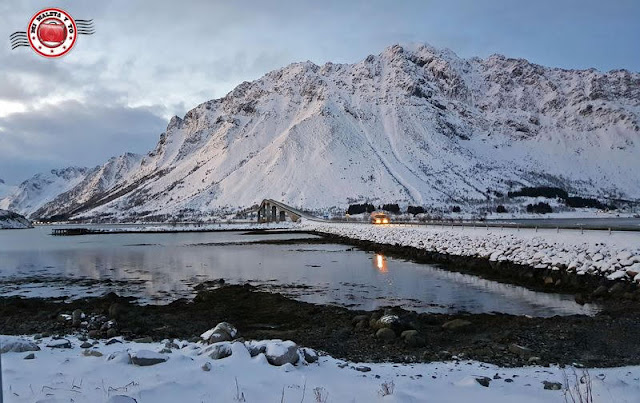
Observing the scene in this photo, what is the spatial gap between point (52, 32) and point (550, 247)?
3024 cm

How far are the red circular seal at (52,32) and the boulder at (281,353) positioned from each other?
6.37 meters

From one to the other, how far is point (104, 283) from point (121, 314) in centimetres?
1579

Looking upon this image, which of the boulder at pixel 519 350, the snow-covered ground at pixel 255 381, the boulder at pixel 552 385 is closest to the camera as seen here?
the snow-covered ground at pixel 255 381

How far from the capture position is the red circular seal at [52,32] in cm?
788

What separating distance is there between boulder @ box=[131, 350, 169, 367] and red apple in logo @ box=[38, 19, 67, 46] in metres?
5.48

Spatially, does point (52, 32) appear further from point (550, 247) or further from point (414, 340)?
point (550, 247)

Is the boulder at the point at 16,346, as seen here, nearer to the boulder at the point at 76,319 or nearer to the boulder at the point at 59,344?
the boulder at the point at 59,344

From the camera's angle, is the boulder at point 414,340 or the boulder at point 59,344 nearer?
the boulder at point 59,344

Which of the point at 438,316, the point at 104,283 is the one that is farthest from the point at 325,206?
the point at 438,316

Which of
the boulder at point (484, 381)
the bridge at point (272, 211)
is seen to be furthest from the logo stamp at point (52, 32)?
the bridge at point (272, 211)

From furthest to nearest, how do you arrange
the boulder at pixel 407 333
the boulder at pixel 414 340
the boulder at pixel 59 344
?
1. the boulder at pixel 407 333
2. the boulder at pixel 414 340
3. the boulder at pixel 59 344

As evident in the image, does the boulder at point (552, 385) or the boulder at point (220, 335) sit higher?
the boulder at point (552, 385)

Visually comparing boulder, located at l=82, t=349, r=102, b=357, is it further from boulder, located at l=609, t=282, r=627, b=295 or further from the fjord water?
boulder, located at l=609, t=282, r=627, b=295

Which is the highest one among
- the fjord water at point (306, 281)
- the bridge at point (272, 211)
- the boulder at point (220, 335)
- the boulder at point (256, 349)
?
the bridge at point (272, 211)
